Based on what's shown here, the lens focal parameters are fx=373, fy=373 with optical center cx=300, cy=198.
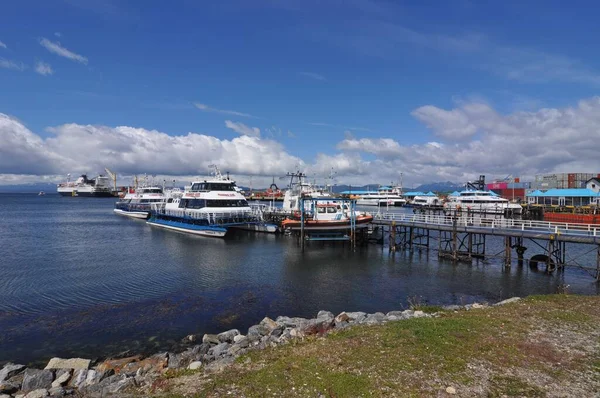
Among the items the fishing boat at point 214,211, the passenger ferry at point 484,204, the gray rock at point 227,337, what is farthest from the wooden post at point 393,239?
the passenger ferry at point 484,204

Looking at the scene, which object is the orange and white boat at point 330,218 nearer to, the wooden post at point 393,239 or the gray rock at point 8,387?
the wooden post at point 393,239

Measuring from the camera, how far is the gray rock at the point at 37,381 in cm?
1117

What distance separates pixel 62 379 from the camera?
1153 centimetres

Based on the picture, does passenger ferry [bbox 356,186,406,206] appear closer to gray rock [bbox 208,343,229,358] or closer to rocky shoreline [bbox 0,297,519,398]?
rocky shoreline [bbox 0,297,519,398]

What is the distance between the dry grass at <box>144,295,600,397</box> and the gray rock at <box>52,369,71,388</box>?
421 cm

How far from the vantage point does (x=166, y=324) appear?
1838 cm

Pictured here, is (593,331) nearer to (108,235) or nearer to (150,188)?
(108,235)

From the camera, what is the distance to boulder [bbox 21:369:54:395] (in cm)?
1117

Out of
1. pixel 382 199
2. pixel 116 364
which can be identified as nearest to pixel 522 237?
pixel 116 364

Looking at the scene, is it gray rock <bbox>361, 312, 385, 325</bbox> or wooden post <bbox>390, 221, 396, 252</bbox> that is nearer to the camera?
gray rock <bbox>361, 312, 385, 325</bbox>

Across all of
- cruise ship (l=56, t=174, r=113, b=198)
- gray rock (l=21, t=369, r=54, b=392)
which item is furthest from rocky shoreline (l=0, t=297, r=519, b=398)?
cruise ship (l=56, t=174, r=113, b=198)

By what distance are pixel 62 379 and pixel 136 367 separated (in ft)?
6.98

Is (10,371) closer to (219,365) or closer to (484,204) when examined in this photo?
(219,365)

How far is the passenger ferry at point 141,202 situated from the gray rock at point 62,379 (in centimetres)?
6803
